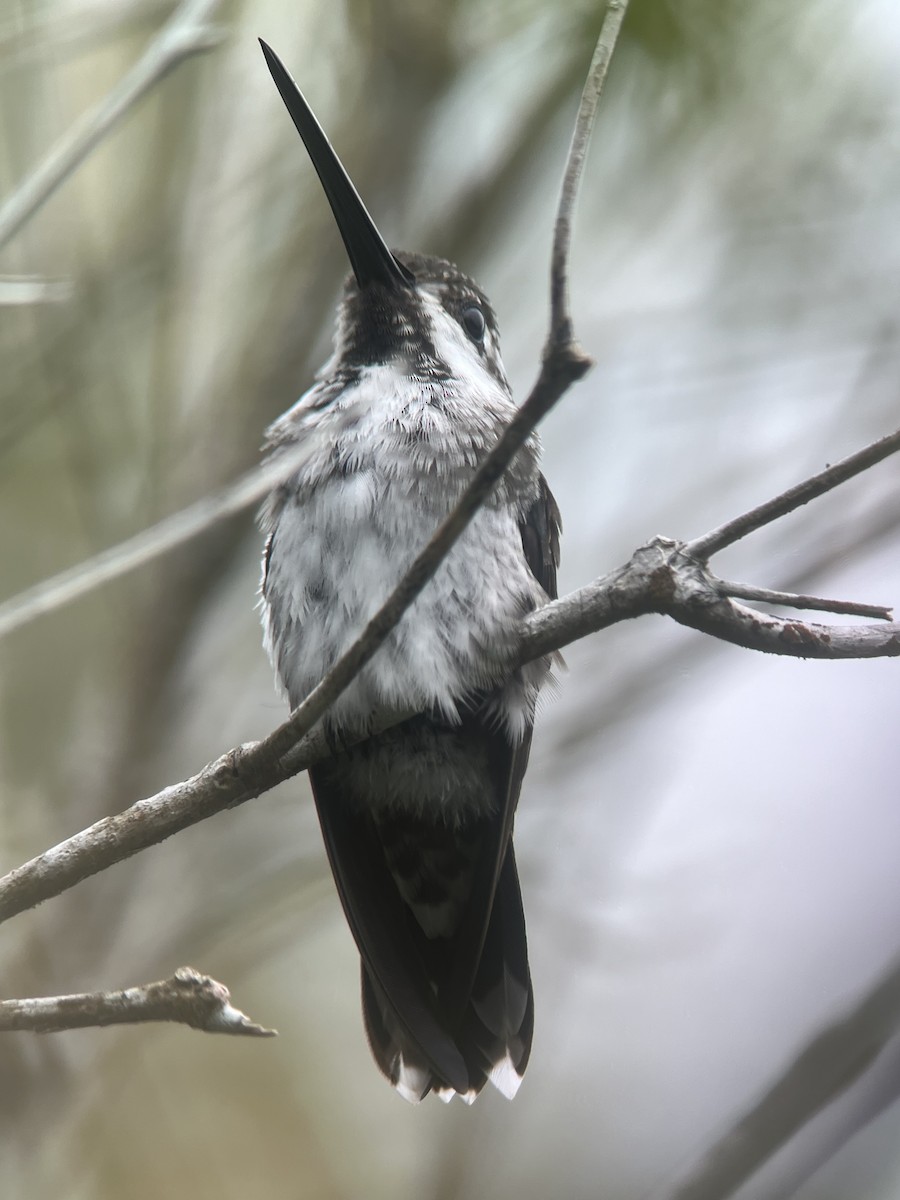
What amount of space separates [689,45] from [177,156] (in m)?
1.06

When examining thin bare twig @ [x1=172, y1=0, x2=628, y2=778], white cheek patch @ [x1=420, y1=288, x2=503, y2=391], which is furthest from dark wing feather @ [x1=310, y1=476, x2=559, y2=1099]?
thin bare twig @ [x1=172, y1=0, x2=628, y2=778]

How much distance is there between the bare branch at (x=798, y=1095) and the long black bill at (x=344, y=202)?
1.28m

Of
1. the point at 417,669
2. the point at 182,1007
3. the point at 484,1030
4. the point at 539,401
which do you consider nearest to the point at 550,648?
the point at 417,669

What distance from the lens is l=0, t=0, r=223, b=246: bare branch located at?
1.36 m

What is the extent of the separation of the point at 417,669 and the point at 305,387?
1184 millimetres

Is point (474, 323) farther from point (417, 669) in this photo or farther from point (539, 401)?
point (539, 401)

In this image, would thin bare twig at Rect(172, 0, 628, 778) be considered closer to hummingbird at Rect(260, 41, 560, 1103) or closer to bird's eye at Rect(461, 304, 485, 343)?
hummingbird at Rect(260, 41, 560, 1103)

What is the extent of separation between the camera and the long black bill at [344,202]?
1.54m

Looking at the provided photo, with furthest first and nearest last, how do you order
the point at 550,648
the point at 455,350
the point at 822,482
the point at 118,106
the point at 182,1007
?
the point at 455,350, the point at 118,106, the point at 550,648, the point at 182,1007, the point at 822,482

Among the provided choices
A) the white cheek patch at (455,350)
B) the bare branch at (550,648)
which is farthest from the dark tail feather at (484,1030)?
the white cheek patch at (455,350)

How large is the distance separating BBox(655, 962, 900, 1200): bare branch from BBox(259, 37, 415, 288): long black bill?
1.28m

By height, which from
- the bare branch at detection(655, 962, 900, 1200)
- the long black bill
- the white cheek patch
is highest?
the long black bill

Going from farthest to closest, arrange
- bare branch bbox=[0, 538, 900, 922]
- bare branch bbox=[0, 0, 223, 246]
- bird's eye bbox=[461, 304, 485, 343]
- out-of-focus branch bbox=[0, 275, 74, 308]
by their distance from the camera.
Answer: bird's eye bbox=[461, 304, 485, 343]
out-of-focus branch bbox=[0, 275, 74, 308]
bare branch bbox=[0, 0, 223, 246]
bare branch bbox=[0, 538, 900, 922]

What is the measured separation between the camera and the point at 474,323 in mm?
1911
